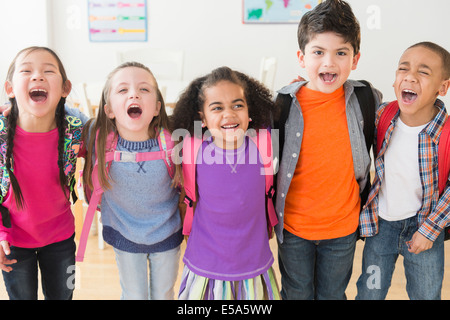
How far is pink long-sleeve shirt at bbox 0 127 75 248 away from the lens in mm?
1228

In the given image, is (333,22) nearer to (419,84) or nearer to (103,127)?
(419,84)

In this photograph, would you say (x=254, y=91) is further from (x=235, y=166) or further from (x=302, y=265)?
(x=302, y=265)

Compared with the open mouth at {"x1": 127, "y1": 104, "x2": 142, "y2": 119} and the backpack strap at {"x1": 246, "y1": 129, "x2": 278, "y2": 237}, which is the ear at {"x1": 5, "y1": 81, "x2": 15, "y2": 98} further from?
the backpack strap at {"x1": 246, "y1": 129, "x2": 278, "y2": 237}

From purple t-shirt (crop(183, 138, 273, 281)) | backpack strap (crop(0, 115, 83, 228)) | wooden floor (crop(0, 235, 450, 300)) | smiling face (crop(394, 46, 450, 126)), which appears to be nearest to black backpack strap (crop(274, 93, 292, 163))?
purple t-shirt (crop(183, 138, 273, 281))

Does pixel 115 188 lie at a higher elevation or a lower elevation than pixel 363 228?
higher

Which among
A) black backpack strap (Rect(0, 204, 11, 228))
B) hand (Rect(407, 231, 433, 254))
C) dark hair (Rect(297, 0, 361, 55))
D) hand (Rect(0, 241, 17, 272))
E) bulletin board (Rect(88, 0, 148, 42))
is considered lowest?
hand (Rect(0, 241, 17, 272))

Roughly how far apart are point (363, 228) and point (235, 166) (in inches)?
17.4

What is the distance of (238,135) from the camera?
1.24 m

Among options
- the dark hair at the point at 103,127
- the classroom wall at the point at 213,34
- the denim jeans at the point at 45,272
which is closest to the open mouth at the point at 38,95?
the dark hair at the point at 103,127

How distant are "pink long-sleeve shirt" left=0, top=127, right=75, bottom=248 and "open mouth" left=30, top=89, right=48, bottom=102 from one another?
0.32 ft

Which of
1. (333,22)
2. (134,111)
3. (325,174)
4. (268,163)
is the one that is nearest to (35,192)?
(134,111)

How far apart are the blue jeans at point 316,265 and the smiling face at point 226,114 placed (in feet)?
1.17
